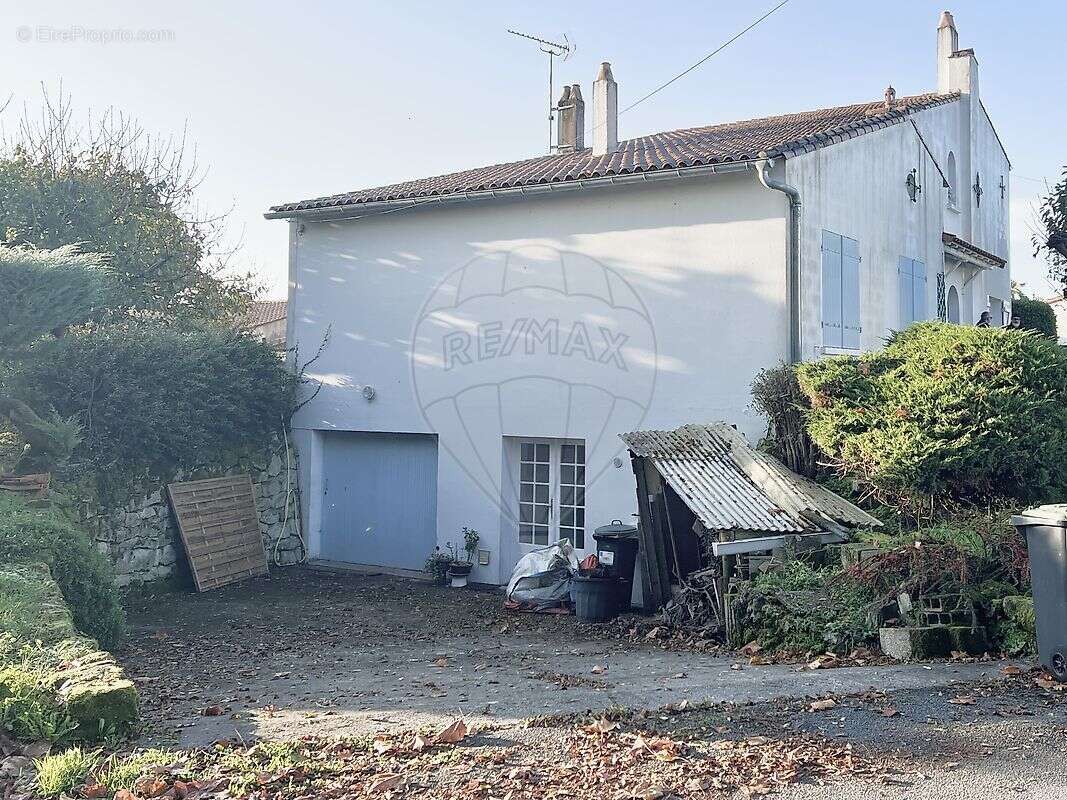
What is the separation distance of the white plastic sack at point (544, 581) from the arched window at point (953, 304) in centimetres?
944

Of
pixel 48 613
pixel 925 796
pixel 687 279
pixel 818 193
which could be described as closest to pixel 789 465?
pixel 687 279

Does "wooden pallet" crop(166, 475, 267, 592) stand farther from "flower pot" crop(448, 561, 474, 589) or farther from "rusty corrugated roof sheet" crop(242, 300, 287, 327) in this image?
"rusty corrugated roof sheet" crop(242, 300, 287, 327)

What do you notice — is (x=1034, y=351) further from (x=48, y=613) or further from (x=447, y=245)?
(x=48, y=613)

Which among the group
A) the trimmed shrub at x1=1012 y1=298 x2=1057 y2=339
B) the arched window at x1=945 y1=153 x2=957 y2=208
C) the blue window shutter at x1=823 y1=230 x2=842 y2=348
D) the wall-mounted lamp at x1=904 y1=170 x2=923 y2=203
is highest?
the arched window at x1=945 y1=153 x2=957 y2=208

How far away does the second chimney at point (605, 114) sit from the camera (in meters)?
15.5

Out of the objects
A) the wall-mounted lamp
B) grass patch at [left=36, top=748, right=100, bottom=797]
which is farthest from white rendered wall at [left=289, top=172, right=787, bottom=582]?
grass patch at [left=36, top=748, right=100, bottom=797]

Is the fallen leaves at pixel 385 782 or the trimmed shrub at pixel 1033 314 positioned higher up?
the trimmed shrub at pixel 1033 314

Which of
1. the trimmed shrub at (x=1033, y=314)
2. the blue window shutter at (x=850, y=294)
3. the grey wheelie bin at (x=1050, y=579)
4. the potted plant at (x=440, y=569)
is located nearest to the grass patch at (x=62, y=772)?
the grey wheelie bin at (x=1050, y=579)

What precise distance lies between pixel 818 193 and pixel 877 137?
101 inches

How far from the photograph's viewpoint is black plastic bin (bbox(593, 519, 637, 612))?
1167 cm

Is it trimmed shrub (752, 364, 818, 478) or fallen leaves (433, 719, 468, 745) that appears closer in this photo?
fallen leaves (433, 719, 468, 745)

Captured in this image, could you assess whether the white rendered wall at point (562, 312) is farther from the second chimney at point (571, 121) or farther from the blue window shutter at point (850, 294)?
the second chimney at point (571, 121)

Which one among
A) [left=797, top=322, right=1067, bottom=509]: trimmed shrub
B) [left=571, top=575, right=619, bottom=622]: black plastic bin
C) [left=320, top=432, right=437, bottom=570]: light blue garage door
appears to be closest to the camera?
[left=797, top=322, right=1067, bottom=509]: trimmed shrub

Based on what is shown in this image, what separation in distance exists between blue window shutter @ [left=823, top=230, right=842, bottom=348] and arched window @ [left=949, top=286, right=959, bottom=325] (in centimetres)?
583
